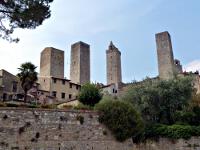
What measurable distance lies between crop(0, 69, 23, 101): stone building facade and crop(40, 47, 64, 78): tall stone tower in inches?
479

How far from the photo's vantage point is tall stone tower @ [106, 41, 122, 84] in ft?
203

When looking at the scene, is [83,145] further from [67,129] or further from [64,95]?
[64,95]

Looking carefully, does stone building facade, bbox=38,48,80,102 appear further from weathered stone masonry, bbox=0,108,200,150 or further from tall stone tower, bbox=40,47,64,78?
weathered stone masonry, bbox=0,108,200,150

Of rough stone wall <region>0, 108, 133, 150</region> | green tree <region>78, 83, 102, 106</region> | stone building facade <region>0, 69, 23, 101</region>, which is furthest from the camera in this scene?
stone building facade <region>0, 69, 23, 101</region>

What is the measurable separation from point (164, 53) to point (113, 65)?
13072 millimetres

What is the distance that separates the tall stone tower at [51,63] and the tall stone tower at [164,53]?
739 inches

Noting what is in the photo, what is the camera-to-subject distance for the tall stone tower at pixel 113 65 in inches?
2435

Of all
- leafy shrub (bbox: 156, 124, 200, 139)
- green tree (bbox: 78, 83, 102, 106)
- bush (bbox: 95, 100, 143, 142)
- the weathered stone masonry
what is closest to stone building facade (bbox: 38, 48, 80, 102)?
green tree (bbox: 78, 83, 102, 106)

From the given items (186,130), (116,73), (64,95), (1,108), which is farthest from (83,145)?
(116,73)

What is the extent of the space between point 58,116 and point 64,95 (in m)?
29.2

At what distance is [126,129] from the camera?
66.6 feet

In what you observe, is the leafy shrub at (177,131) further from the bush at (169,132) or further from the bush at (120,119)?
the bush at (120,119)

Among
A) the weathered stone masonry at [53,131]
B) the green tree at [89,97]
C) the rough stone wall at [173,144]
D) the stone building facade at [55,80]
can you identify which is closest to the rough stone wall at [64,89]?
the stone building facade at [55,80]

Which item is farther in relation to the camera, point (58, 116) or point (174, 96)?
point (174, 96)
